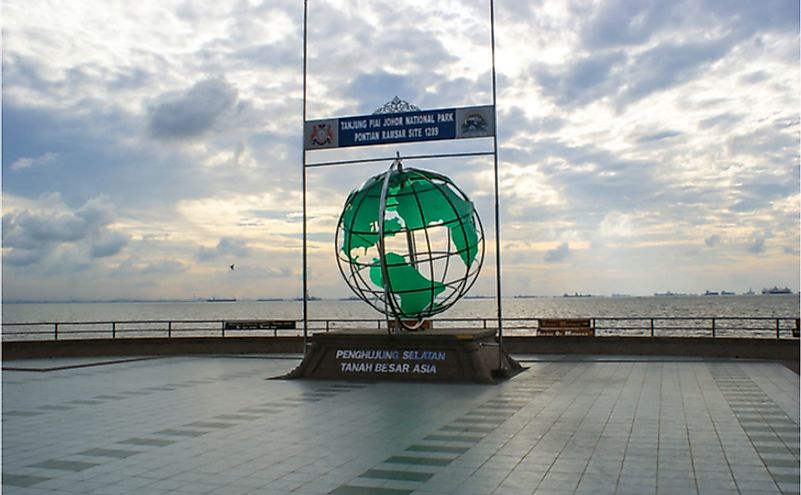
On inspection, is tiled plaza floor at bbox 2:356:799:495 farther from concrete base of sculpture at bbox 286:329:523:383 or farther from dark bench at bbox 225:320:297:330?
dark bench at bbox 225:320:297:330

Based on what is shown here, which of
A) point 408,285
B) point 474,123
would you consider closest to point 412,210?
point 408,285

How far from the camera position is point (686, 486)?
7371 millimetres

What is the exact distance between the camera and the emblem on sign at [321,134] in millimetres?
18500

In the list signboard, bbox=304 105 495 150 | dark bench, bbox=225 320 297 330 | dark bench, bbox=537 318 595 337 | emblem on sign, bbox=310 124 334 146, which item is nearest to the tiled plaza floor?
signboard, bbox=304 105 495 150

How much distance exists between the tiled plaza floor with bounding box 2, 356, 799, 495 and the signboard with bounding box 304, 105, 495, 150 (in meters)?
6.13

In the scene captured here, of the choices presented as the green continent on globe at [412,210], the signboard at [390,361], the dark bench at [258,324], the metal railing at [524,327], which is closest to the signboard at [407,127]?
the green continent on globe at [412,210]

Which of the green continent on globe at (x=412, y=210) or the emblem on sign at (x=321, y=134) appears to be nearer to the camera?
the green continent on globe at (x=412, y=210)

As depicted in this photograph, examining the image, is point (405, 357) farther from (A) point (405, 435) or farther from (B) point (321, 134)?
(A) point (405, 435)

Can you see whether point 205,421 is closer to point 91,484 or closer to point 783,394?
point 91,484

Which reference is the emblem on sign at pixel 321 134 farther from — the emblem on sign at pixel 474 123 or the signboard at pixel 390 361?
the signboard at pixel 390 361

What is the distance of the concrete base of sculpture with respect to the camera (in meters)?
16.4

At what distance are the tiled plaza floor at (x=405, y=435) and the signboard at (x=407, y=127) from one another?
613cm

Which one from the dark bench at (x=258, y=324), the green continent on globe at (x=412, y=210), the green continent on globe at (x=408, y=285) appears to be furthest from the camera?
the dark bench at (x=258, y=324)

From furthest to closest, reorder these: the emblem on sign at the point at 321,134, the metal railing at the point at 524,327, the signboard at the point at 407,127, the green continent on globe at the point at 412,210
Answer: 1. the metal railing at the point at 524,327
2. the emblem on sign at the point at 321,134
3. the green continent on globe at the point at 412,210
4. the signboard at the point at 407,127
